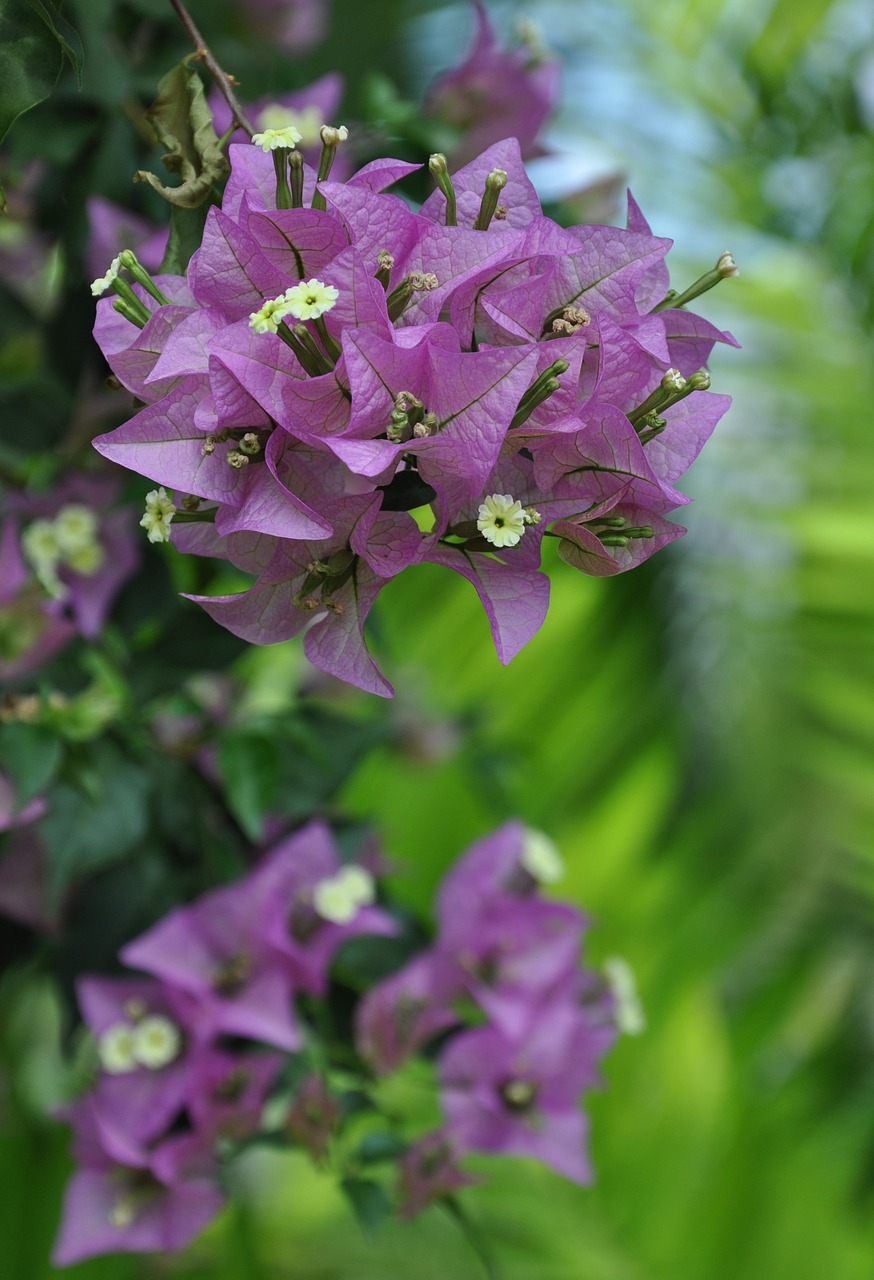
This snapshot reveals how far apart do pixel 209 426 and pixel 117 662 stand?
0.34 metres

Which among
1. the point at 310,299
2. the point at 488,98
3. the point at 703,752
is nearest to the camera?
the point at 310,299

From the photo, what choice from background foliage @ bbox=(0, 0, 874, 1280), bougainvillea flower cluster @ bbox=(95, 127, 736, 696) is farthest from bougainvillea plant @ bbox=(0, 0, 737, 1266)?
background foliage @ bbox=(0, 0, 874, 1280)

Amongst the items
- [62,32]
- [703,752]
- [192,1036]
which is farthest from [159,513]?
[703,752]

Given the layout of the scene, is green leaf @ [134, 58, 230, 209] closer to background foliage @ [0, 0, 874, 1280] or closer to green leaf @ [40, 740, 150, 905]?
green leaf @ [40, 740, 150, 905]

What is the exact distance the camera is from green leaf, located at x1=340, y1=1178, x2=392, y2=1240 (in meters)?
0.56

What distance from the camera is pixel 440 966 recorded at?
65cm

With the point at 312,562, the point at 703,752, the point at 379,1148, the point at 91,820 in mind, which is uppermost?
the point at 312,562

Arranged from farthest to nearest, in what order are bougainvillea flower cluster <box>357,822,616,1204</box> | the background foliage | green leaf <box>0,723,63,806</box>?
the background foliage
bougainvillea flower cluster <box>357,822,616,1204</box>
green leaf <box>0,723,63,806</box>

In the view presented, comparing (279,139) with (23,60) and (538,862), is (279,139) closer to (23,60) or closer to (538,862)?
(23,60)

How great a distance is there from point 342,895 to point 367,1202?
0.14 m

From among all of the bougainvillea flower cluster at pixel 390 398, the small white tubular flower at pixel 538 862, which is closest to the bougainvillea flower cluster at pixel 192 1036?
the small white tubular flower at pixel 538 862

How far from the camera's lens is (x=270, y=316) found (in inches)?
11.8

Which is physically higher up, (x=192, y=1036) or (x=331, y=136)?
(x=331, y=136)

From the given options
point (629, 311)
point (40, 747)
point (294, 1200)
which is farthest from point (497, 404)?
point (294, 1200)
